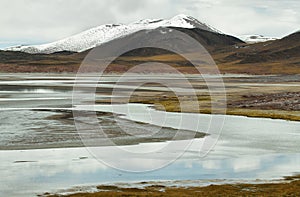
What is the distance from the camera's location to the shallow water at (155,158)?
2214 centimetres

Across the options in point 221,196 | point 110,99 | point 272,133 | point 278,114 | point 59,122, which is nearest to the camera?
point 221,196

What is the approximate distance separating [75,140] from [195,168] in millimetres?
10063

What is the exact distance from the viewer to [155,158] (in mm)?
26953

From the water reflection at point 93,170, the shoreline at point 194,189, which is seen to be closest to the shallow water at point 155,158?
the water reflection at point 93,170

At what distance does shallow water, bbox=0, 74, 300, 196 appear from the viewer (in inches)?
872

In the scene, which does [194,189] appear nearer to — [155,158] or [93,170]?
[93,170]

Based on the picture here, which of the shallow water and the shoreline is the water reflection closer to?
the shallow water

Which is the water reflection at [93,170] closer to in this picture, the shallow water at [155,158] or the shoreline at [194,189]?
the shallow water at [155,158]

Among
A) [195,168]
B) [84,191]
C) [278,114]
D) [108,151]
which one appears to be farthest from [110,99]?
[84,191]

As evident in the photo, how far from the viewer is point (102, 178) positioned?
22234 millimetres

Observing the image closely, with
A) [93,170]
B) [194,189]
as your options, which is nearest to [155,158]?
[93,170]

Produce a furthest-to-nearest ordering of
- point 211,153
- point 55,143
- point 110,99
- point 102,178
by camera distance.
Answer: point 110,99
point 55,143
point 211,153
point 102,178

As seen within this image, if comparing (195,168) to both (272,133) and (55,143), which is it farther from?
(272,133)

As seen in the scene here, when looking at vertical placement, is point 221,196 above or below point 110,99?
below
